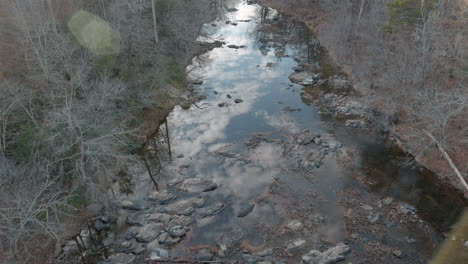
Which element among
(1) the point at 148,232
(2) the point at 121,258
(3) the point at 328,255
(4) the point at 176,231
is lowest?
(2) the point at 121,258

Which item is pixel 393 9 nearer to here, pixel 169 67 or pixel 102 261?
pixel 169 67

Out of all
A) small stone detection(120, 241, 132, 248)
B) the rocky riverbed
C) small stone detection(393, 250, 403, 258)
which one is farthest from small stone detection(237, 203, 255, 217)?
small stone detection(393, 250, 403, 258)

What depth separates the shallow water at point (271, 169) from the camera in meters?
14.8

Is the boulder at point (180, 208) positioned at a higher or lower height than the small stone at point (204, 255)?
higher

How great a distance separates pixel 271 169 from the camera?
18.1 meters

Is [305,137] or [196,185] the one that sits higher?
[305,137]

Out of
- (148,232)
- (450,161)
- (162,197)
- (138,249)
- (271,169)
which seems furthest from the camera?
(271,169)

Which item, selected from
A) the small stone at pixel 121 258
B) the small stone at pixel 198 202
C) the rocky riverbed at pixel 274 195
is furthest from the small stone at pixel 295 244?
the small stone at pixel 121 258

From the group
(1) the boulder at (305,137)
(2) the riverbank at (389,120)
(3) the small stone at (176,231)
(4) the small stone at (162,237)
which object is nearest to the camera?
(4) the small stone at (162,237)

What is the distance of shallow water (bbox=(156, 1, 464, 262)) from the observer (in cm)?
1476

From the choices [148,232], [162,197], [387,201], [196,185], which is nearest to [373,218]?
[387,201]

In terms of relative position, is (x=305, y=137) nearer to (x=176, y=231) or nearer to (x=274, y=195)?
(x=274, y=195)

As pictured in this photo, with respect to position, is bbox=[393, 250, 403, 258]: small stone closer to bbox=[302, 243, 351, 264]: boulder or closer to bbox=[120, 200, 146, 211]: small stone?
bbox=[302, 243, 351, 264]: boulder

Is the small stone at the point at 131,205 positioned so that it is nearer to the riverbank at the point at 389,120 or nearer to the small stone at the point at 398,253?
the small stone at the point at 398,253
